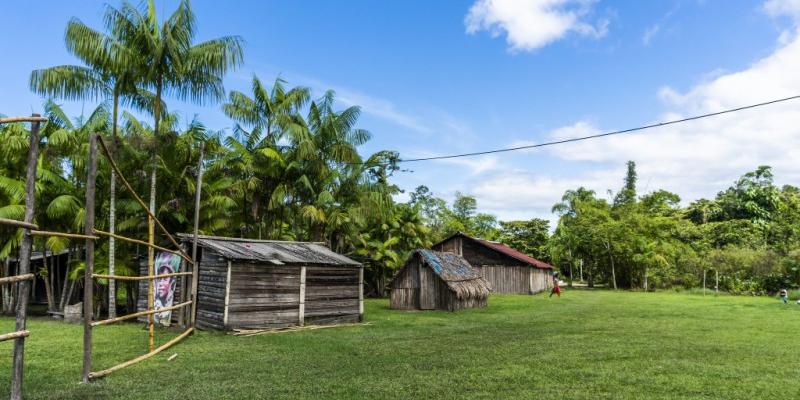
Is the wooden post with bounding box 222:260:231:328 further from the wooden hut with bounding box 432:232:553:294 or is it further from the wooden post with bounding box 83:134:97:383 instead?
the wooden hut with bounding box 432:232:553:294

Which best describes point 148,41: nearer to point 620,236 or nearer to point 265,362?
point 265,362

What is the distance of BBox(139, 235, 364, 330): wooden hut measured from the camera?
563 inches

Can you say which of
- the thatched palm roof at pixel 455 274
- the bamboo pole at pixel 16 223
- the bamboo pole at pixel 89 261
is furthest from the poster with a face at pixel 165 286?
the thatched palm roof at pixel 455 274

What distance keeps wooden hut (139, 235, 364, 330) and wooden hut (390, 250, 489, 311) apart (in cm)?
500

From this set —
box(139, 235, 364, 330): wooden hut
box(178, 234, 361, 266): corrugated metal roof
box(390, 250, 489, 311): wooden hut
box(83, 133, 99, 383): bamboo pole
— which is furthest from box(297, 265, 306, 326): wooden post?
box(83, 133, 99, 383): bamboo pole

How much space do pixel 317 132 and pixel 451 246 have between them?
51.5 ft

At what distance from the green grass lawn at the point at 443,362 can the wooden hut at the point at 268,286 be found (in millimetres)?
1131

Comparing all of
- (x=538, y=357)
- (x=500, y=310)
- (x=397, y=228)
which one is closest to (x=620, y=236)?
(x=397, y=228)

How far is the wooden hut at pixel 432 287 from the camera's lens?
69.9ft

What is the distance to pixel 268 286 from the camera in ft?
49.3

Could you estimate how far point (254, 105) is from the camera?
965 inches

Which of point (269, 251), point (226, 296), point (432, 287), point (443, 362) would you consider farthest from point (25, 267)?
point (432, 287)

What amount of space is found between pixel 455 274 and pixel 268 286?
990cm

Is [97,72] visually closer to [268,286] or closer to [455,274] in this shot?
[268,286]
